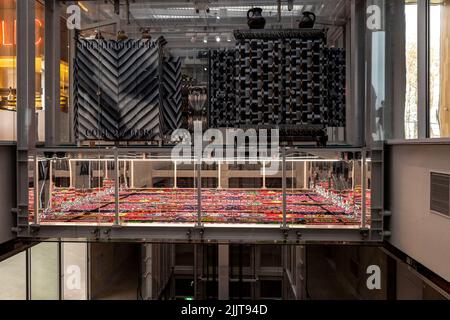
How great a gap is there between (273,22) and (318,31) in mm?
829

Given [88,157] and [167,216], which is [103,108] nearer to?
[88,157]

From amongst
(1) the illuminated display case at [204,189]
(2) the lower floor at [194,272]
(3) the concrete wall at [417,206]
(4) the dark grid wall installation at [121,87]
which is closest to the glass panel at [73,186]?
(1) the illuminated display case at [204,189]

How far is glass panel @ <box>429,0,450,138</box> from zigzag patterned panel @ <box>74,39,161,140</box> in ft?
11.2

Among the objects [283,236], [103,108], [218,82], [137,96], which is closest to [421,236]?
[283,236]

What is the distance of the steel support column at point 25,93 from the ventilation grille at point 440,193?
4393 millimetres

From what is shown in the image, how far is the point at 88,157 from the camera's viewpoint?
4504 mm

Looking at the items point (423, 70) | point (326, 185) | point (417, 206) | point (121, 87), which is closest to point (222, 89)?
point (121, 87)

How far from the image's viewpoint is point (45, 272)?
6.50m

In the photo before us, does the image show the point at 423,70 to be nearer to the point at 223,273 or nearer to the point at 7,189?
the point at 7,189

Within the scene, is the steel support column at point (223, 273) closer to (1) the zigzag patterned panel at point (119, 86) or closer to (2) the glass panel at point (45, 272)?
(2) the glass panel at point (45, 272)

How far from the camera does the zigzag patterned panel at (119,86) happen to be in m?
5.36

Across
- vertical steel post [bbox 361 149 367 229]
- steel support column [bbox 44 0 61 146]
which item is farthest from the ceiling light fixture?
vertical steel post [bbox 361 149 367 229]

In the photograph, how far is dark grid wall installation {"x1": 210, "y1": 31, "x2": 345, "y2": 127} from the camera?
201 inches

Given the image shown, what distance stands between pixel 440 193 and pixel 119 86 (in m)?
4.21
